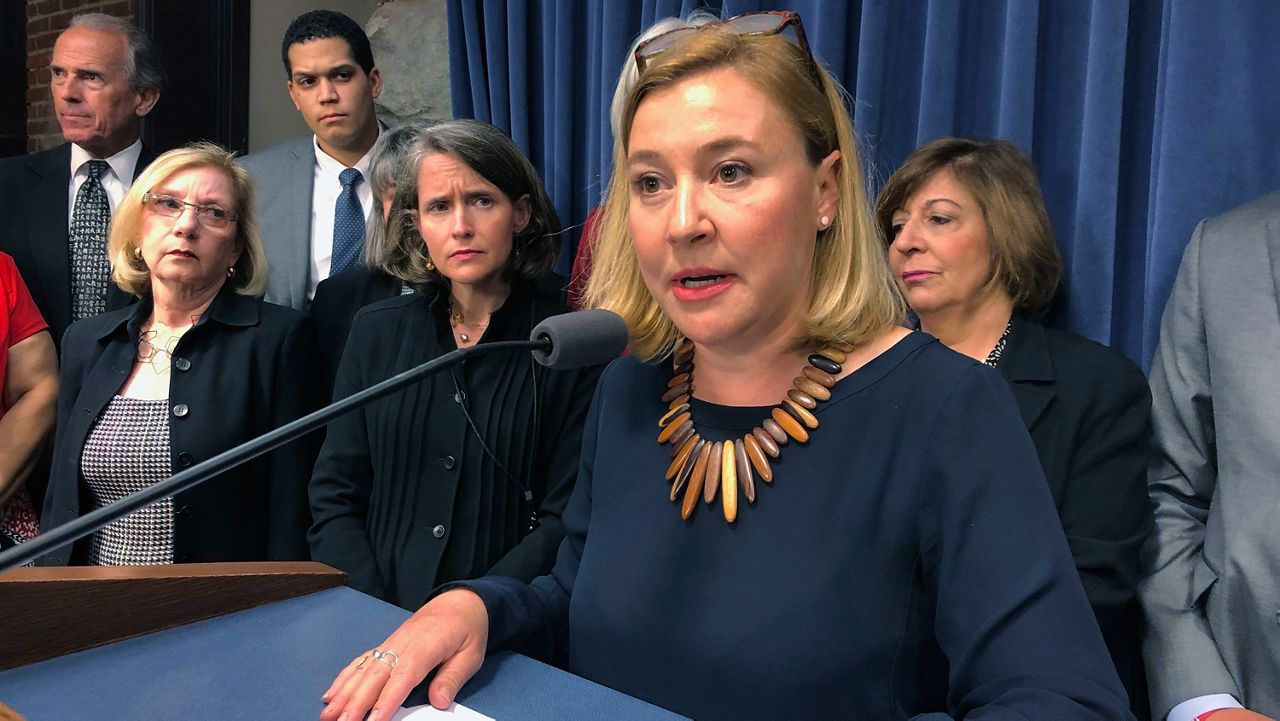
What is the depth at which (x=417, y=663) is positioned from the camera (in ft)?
2.82

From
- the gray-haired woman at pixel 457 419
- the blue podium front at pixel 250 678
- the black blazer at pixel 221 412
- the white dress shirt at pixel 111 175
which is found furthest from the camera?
the white dress shirt at pixel 111 175

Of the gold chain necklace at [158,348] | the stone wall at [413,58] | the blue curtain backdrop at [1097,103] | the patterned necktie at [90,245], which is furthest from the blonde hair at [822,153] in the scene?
the stone wall at [413,58]

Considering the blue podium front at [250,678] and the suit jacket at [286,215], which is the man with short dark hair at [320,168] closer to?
the suit jacket at [286,215]

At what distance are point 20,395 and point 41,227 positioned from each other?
52 centimetres

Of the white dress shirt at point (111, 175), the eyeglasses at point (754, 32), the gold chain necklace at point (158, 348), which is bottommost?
the gold chain necklace at point (158, 348)

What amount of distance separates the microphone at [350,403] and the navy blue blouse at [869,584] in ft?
0.70

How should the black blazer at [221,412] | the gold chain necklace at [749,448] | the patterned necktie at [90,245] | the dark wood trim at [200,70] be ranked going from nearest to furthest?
the gold chain necklace at [749,448] → the black blazer at [221,412] → the patterned necktie at [90,245] → the dark wood trim at [200,70]

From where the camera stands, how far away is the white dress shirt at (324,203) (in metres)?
2.65

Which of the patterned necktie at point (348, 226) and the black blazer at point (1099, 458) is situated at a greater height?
the patterned necktie at point (348, 226)

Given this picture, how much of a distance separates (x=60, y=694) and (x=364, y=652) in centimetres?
24

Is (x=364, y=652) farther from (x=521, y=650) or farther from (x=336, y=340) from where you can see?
(x=336, y=340)

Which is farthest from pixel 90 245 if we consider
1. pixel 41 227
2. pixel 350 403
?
pixel 350 403

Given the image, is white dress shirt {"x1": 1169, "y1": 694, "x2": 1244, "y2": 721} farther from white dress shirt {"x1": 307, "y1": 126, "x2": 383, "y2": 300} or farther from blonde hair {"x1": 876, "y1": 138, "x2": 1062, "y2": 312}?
white dress shirt {"x1": 307, "y1": 126, "x2": 383, "y2": 300}

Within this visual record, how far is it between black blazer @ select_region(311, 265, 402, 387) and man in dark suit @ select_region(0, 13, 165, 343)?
0.48 m
